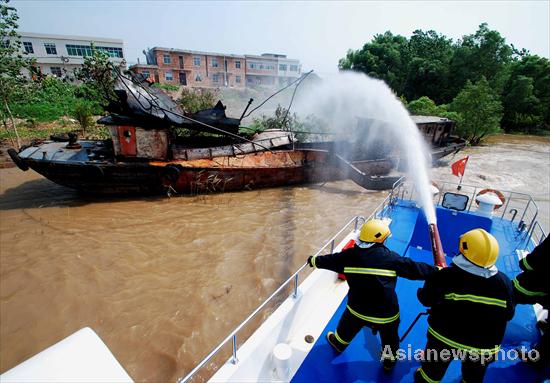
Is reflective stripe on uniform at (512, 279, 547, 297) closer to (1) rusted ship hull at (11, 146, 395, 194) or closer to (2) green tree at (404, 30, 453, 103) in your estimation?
(1) rusted ship hull at (11, 146, 395, 194)

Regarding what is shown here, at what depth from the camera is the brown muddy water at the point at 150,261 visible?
4.41 meters

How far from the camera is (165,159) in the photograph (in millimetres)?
9617

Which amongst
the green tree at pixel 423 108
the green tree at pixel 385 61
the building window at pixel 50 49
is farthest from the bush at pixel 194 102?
the building window at pixel 50 49

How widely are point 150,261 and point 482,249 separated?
6.32m

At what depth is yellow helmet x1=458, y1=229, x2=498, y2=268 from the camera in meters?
1.95

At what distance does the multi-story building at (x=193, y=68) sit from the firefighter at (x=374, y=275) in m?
40.7

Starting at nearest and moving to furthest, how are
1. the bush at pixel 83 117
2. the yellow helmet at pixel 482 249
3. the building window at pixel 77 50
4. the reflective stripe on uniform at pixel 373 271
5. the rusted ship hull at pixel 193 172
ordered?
the yellow helmet at pixel 482 249
the reflective stripe on uniform at pixel 373 271
the rusted ship hull at pixel 193 172
the bush at pixel 83 117
the building window at pixel 77 50

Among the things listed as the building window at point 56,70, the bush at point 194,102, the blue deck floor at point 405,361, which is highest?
the building window at point 56,70

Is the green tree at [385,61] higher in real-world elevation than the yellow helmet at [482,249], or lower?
higher

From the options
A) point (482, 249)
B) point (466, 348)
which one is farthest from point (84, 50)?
point (466, 348)

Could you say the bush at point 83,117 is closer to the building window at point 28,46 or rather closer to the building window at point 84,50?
the building window at point 84,50

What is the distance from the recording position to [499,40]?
2944cm

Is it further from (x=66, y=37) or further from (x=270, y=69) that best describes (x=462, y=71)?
(x=66, y=37)

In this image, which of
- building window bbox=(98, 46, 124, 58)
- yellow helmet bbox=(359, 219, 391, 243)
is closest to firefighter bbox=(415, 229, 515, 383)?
yellow helmet bbox=(359, 219, 391, 243)
